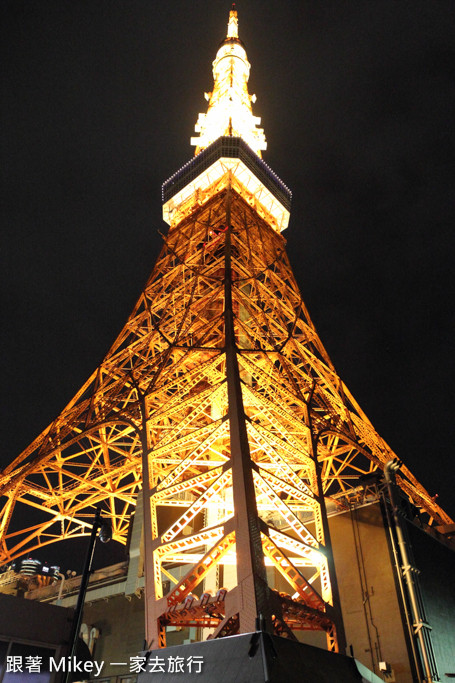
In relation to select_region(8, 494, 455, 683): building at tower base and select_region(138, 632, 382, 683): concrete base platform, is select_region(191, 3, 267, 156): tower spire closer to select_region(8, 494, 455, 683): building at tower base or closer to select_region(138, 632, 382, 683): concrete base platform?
select_region(8, 494, 455, 683): building at tower base

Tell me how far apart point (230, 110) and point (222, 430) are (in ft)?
116

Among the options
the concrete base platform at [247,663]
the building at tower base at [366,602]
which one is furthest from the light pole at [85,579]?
the building at tower base at [366,602]

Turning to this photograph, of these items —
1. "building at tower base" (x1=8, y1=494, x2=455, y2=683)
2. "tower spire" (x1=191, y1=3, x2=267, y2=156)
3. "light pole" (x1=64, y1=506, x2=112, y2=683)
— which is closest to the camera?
"light pole" (x1=64, y1=506, x2=112, y2=683)

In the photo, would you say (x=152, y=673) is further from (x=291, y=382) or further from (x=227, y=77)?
(x=227, y=77)

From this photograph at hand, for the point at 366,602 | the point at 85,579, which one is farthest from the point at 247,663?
the point at 366,602

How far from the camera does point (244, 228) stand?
3138 centimetres

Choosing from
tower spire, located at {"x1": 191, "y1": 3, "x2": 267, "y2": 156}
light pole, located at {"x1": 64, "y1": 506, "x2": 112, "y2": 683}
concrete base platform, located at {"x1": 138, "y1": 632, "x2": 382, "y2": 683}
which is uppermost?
tower spire, located at {"x1": 191, "y1": 3, "x2": 267, "y2": 156}

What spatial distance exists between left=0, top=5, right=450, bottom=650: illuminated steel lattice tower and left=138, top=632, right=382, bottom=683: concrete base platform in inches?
21.8

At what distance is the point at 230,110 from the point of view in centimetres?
4291

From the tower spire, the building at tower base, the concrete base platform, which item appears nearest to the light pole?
the concrete base platform

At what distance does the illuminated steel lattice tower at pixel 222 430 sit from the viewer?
11.9 metres

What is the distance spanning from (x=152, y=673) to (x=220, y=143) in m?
33.2

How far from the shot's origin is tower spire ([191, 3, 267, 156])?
139 ft

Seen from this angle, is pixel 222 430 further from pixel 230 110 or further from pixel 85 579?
pixel 230 110
